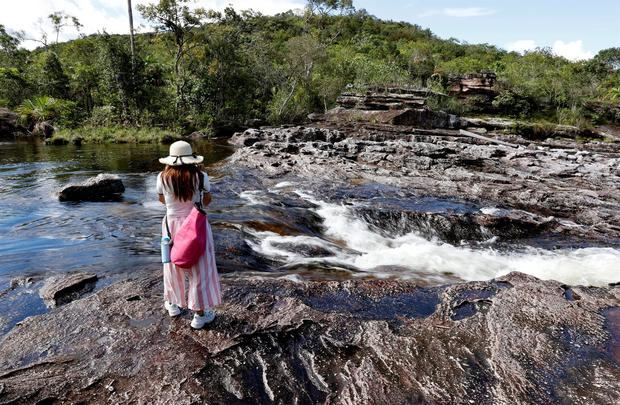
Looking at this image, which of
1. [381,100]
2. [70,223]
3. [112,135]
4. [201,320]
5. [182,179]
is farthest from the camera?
[381,100]

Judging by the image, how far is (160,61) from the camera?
1499 inches

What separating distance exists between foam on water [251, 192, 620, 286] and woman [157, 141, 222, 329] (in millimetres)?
2872

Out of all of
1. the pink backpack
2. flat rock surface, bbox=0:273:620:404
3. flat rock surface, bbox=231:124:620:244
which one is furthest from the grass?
the pink backpack

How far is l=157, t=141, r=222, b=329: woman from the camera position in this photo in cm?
386

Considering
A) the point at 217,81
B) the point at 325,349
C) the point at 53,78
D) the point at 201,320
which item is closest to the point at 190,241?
the point at 201,320

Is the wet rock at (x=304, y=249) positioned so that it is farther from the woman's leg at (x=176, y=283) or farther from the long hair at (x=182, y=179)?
the long hair at (x=182, y=179)

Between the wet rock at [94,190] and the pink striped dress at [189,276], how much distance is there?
307 inches

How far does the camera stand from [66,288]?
496 centimetres

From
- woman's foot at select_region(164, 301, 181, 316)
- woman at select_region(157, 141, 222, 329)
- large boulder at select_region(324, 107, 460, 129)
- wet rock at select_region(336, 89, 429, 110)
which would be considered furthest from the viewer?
wet rock at select_region(336, 89, 429, 110)

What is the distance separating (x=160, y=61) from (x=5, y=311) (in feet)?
126

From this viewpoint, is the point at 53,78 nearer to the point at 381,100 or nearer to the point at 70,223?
the point at 381,100

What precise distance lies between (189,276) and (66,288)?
217 centimetres

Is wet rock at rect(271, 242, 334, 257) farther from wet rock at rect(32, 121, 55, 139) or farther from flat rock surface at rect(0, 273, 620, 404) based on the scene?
wet rock at rect(32, 121, 55, 139)

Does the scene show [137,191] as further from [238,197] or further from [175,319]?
[175,319]
